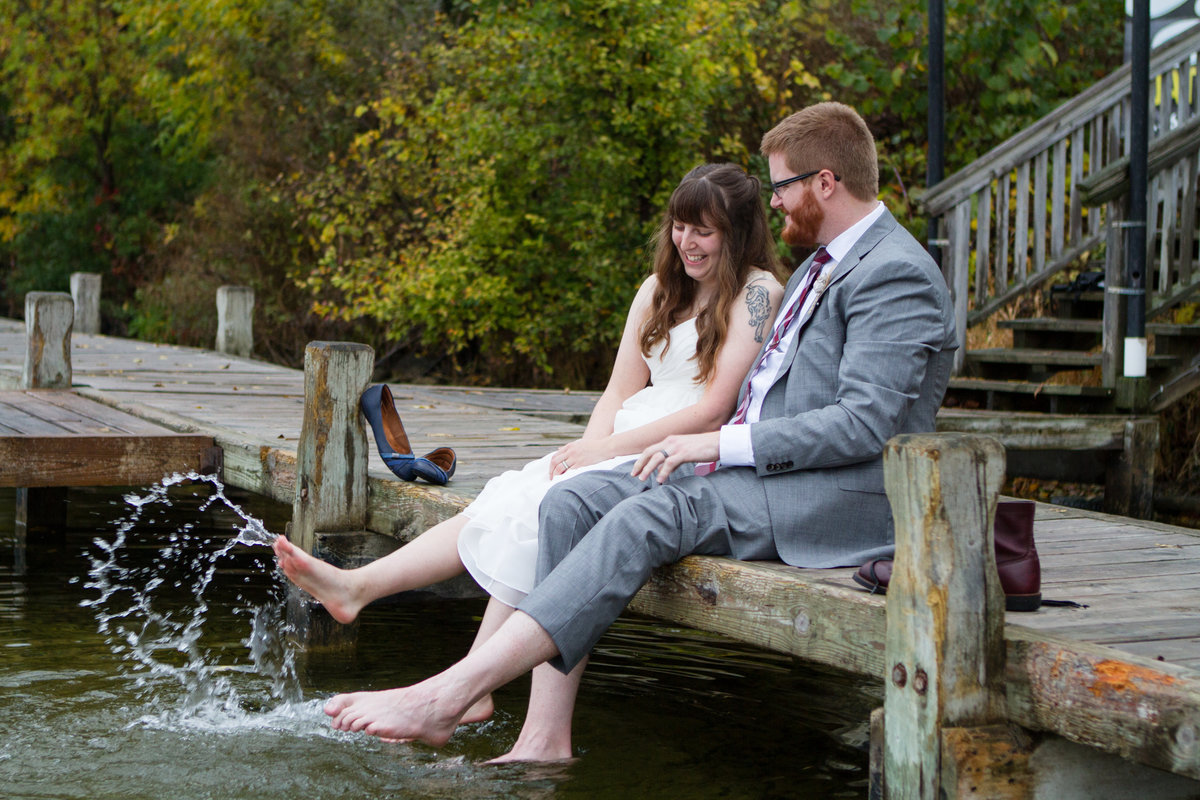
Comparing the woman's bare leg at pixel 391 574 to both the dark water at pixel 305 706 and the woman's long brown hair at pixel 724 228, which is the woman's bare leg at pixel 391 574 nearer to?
the dark water at pixel 305 706

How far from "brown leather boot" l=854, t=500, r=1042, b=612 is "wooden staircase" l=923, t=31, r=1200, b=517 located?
390 centimetres

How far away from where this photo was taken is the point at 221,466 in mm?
5922

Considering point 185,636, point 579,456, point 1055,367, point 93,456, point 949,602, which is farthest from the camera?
point 1055,367

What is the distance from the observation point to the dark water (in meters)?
3.69

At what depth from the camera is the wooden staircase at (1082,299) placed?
22.6 feet

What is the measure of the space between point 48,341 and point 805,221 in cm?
571

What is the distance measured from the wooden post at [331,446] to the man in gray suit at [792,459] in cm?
164

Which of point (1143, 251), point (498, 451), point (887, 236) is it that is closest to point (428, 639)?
point (498, 451)

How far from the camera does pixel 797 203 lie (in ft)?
11.2

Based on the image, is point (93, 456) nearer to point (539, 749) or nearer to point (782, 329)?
point (539, 749)

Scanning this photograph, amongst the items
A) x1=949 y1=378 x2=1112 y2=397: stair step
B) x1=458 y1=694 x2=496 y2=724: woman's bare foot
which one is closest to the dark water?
x1=458 y1=694 x2=496 y2=724: woman's bare foot

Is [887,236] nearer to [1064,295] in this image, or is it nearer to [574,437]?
[574,437]

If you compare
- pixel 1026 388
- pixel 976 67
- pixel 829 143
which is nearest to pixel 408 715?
pixel 829 143

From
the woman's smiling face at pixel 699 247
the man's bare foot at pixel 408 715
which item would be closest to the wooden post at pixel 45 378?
the woman's smiling face at pixel 699 247
